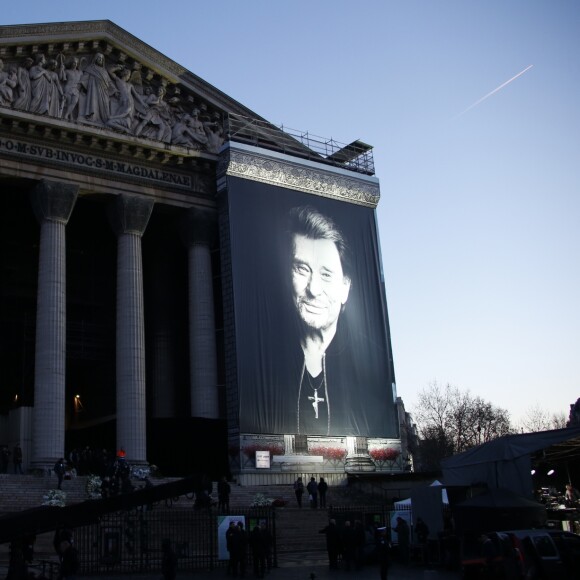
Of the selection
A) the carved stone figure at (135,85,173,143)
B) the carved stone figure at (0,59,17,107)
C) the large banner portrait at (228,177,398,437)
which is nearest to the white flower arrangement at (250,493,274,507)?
the large banner portrait at (228,177,398,437)

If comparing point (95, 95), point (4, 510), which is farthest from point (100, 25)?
point (4, 510)

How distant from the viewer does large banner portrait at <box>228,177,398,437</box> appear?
35.5 meters

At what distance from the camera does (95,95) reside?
35.8 metres

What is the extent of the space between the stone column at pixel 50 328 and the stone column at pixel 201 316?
5.79m

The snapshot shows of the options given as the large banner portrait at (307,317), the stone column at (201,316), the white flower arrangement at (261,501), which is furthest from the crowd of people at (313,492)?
the stone column at (201,316)

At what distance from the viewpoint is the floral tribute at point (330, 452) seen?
35.9 m

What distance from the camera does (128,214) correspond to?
119 ft

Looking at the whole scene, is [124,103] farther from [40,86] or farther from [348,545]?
[348,545]

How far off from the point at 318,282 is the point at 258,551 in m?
19.7

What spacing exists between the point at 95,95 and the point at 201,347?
37.4ft

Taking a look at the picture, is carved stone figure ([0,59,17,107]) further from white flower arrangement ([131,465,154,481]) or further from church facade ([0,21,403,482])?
white flower arrangement ([131,465,154,481])

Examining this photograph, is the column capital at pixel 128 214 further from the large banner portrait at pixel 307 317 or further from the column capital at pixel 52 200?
the large banner portrait at pixel 307 317

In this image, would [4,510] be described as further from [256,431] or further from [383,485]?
[383,485]

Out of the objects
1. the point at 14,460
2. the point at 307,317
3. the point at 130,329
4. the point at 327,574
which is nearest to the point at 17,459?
the point at 14,460
